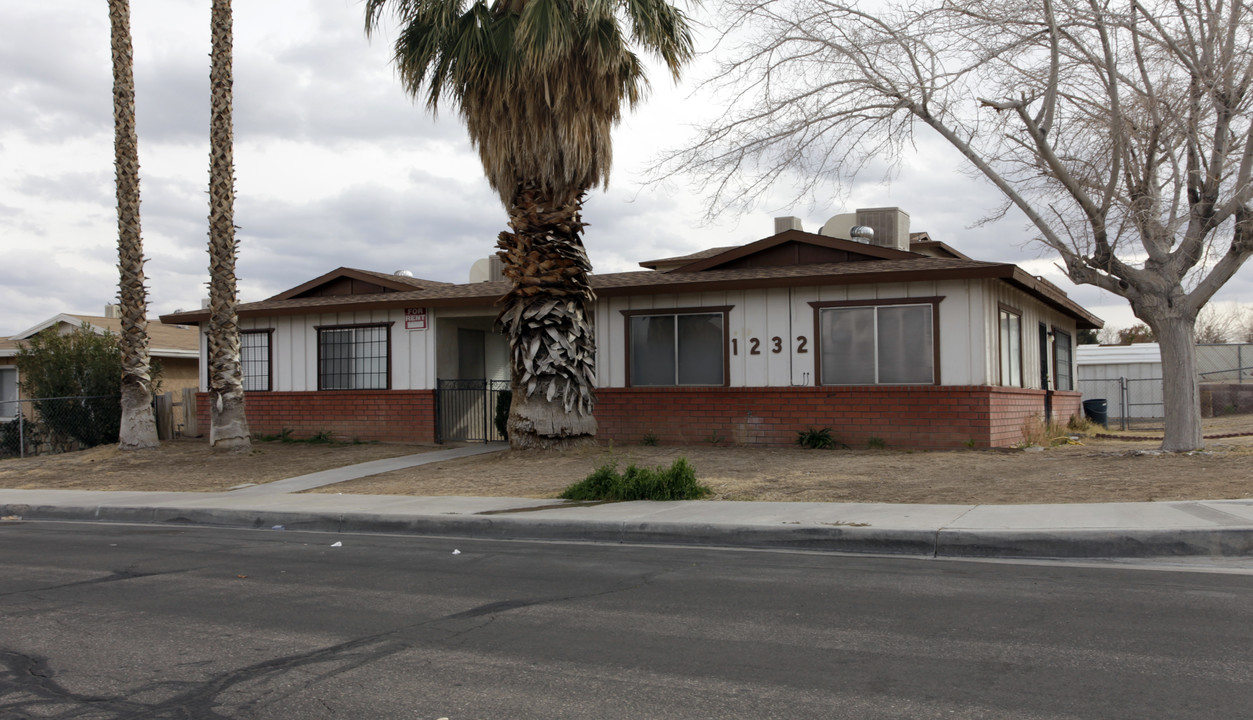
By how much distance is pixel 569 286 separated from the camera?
16359 mm

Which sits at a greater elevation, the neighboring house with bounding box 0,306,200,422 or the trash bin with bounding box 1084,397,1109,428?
the neighboring house with bounding box 0,306,200,422

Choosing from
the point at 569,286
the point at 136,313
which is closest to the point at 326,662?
the point at 569,286

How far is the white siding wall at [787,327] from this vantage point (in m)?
16.0

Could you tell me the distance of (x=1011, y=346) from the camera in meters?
17.8

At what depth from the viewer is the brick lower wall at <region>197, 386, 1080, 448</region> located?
16.0 m

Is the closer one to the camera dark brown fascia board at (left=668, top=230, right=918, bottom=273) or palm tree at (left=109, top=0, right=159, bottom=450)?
dark brown fascia board at (left=668, top=230, right=918, bottom=273)

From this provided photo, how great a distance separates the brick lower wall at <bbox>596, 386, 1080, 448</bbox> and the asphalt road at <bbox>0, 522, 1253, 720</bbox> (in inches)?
326

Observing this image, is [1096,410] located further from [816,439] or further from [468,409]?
[468,409]

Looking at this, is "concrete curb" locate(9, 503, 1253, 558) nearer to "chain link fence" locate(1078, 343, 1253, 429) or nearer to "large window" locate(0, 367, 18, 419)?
"chain link fence" locate(1078, 343, 1253, 429)

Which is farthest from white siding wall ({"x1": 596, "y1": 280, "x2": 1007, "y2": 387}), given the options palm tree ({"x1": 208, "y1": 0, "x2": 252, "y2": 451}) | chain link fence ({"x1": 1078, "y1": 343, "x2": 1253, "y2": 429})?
chain link fence ({"x1": 1078, "y1": 343, "x2": 1253, "y2": 429})

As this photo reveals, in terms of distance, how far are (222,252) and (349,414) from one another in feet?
14.2

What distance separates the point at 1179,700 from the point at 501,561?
215 inches

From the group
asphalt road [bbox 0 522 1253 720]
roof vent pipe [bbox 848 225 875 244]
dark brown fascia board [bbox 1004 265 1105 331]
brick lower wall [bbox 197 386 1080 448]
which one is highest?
roof vent pipe [bbox 848 225 875 244]

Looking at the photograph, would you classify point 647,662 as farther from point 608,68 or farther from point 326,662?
point 608,68
